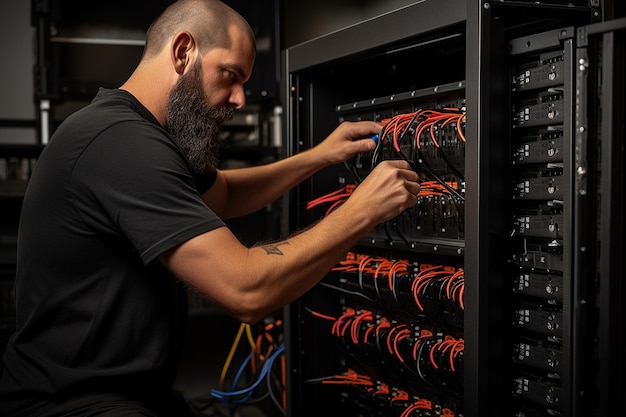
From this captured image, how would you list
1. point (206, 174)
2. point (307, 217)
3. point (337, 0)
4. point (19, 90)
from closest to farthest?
point (206, 174) < point (307, 217) < point (19, 90) < point (337, 0)

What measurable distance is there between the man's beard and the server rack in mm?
411

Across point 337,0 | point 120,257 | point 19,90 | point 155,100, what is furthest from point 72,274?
point 337,0

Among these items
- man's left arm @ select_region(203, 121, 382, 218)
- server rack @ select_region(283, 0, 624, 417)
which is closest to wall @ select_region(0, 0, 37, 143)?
man's left arm @ select_region(203, 121, 382, 218)

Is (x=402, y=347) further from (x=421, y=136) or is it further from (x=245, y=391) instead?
(x=245, y=391)

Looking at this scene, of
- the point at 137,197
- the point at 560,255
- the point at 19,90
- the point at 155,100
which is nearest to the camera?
the point at 137,197

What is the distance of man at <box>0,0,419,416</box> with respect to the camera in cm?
127

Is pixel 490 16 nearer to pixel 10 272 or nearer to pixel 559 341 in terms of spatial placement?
pixel 559 341

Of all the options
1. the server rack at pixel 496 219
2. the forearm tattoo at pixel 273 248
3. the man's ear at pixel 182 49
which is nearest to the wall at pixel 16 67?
the server rack at pixel 496 219

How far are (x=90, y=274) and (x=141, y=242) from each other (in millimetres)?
202

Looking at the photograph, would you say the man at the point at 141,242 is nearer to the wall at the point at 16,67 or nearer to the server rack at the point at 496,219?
the server rack at the point at 496,219

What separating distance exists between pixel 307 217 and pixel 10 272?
4.70 ft

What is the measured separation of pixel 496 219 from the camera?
1.41 meters

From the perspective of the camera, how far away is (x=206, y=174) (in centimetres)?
188

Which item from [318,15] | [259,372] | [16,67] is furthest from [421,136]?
[16,67]
